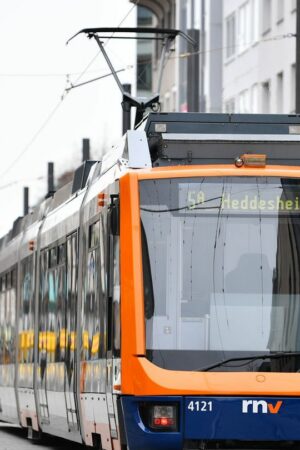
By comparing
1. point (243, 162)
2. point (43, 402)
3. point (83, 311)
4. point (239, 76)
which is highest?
point (239, 76)

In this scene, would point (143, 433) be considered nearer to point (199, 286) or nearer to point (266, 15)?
point (199, 286)

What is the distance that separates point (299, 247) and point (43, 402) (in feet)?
24.9

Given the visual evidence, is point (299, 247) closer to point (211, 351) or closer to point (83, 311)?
point (211, 351)

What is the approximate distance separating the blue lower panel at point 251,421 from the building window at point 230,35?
42.9 metres

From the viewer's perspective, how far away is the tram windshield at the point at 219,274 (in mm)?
14328

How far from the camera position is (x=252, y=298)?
14461mm

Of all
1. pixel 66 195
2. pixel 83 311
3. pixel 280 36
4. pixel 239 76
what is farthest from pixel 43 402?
pixel 239 76

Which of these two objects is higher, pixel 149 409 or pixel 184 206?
pixel 184 206

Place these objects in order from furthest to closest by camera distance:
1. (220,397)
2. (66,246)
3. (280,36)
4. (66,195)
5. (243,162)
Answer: (280,36), (66,195), (66,246), (243,162), (220,397)

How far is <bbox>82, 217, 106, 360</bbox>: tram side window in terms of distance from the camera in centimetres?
1574

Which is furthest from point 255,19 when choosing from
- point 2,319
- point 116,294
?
point 116,294

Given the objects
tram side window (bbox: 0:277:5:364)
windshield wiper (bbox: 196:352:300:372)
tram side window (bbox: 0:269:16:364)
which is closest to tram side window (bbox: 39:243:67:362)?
tram side window (bbox: 0:269:16:364)

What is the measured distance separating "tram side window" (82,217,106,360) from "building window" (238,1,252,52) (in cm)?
3744

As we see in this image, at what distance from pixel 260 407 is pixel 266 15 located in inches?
1515
